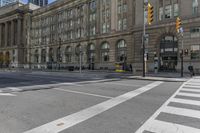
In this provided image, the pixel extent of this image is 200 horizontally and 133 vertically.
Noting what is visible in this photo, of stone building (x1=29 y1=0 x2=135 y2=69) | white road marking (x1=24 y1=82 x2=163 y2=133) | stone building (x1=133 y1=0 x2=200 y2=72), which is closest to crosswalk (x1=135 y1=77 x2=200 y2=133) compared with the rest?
white road marking (x1=24 y1=82 x2=163 y2=133)

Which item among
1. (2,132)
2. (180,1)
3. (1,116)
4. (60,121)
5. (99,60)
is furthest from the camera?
(99,60)

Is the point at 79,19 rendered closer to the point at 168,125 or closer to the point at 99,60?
the point at 99,60

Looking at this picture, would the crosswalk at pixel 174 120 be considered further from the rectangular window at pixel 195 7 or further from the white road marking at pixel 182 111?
the rectangular window at pixel 195 7

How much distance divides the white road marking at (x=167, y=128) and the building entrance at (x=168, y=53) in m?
34.3

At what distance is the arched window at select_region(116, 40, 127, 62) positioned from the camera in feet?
153

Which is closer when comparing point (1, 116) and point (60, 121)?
point (60, 121)

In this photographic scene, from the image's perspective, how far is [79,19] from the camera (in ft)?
196

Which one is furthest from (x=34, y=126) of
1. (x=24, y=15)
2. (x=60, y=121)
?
(x=24, y=15)

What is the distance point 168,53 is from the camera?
37.4 m

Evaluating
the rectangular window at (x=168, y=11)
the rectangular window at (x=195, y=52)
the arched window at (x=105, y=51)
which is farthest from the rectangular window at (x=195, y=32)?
the arched window at (x=105, y=51)

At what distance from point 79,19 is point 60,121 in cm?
5743

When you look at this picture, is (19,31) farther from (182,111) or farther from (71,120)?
(182,111)

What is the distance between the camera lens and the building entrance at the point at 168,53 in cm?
3669

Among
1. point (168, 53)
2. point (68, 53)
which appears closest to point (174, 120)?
Answer: point (168, 53)
